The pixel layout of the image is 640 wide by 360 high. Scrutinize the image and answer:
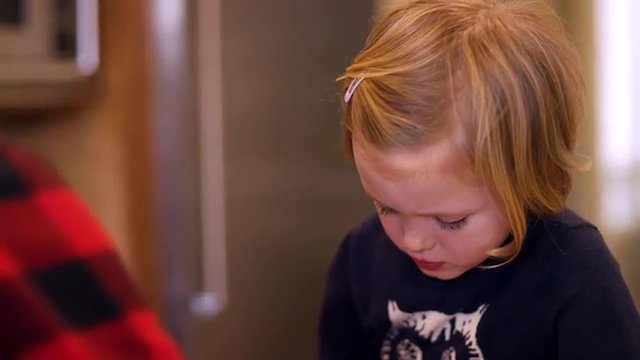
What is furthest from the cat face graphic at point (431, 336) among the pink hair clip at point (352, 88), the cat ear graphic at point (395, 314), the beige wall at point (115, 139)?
the beige wall at point (115, 139)

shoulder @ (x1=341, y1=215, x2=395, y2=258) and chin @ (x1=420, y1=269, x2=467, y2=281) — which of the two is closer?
chin @ (x1=420, y1=269, x2=467, y2=281)

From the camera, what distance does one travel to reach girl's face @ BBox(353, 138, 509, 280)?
82cm

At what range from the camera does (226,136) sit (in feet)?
4.52

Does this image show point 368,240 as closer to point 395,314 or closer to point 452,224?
point 395,314

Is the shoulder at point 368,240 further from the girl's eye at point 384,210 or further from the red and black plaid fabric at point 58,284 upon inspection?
the red and black plaid fabric at point 58,284

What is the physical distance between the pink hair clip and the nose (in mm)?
129

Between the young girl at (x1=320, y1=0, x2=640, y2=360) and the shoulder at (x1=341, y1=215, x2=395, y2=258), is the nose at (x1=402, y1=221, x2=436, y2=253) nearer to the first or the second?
the young girl at (x1=320, y1=0, x2=640, y2=360)

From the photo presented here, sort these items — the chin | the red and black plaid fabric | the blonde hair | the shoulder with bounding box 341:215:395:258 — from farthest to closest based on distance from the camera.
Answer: the shoulder with bounding box 341:215:395:258
the chin
the blonde hair
the red and black plaid fabric

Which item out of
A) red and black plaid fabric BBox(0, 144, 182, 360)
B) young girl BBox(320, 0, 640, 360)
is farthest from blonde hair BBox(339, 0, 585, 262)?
red and black plaid fabric BBox(0, 144, 182, 360)

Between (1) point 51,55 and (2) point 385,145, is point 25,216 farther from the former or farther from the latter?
(1) point 51,55

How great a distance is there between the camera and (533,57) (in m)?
0.84

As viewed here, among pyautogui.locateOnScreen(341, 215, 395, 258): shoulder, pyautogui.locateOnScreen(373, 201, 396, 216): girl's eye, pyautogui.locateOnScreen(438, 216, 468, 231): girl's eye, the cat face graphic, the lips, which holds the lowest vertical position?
the cat face graphic

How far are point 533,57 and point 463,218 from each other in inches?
6.0

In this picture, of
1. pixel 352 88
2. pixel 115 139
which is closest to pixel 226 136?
pixel 115 139
